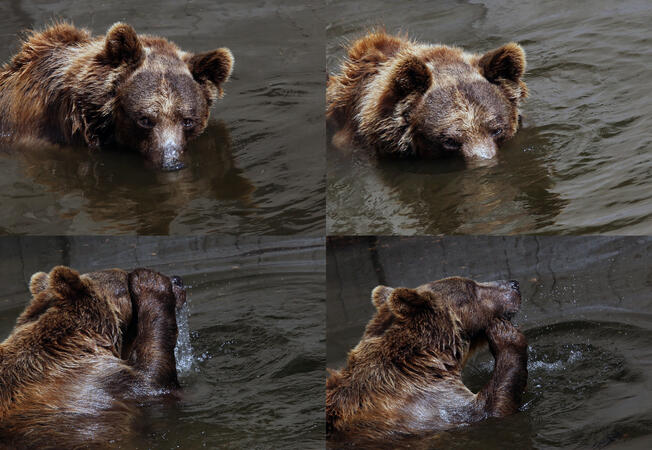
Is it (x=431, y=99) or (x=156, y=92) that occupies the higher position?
(x=156, y=92)

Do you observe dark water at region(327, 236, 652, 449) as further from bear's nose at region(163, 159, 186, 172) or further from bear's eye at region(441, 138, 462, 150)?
bear's nose at region(163, 159, 186, 172)

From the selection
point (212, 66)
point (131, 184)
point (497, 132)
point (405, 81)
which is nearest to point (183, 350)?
point (131, 184)

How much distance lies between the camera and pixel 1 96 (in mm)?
8375

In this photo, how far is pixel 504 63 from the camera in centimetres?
777

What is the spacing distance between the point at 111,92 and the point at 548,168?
4515mm

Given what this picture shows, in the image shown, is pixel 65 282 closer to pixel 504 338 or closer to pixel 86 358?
pixel 86 358

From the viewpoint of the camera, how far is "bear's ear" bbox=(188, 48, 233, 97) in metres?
8.27

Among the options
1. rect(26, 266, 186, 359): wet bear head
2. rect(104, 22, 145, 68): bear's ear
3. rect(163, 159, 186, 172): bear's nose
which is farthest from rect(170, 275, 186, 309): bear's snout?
rect(104, 22, 145, 68): bear's ear

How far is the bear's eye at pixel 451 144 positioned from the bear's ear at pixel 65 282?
12.1 ft

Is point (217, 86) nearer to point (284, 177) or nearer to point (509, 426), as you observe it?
point (284, 177)

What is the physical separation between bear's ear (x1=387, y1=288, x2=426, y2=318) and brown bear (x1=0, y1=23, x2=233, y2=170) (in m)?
2.95

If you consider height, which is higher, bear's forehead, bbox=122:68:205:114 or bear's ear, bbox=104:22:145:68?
bear's ear, bbox=104:22:145:68

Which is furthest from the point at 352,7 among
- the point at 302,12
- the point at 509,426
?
the point at 509,426

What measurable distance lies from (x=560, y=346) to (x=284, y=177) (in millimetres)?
3270
